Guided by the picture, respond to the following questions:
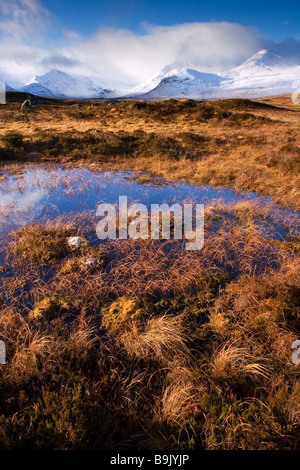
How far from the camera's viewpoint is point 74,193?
1053 cm

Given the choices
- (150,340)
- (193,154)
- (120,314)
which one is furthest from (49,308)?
(193,154)

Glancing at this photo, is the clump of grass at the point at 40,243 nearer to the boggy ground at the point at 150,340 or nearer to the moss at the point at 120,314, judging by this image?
the boggy ground at the point at 150,340

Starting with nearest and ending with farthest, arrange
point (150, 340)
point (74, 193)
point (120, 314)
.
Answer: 1. point (150, 340)
2. point (120, 314)
3. point (74, 193)

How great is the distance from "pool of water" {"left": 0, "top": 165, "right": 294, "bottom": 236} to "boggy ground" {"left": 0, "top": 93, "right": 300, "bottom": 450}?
55.0 inches

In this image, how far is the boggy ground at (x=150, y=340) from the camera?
113 inches

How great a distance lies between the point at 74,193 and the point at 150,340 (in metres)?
8.14

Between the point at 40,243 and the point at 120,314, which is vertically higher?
the point at 40,243

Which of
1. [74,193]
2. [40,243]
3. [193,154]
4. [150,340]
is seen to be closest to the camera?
[150,340]

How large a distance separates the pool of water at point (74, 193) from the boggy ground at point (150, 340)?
1.40 meters

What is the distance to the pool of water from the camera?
8.73 metres

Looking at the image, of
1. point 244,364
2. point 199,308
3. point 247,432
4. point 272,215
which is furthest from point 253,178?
point 247,432

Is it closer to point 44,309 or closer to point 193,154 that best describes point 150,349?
point 44,309

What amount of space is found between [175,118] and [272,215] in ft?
83.9

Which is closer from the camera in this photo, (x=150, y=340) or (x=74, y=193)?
(x=150, y=340)
